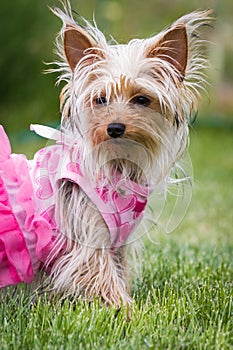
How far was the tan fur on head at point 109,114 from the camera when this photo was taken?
292 cm

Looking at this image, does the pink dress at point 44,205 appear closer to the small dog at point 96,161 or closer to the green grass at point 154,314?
the small dog at point 96,161

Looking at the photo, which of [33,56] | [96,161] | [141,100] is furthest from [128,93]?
[33,56]

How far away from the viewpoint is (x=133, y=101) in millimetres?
2936

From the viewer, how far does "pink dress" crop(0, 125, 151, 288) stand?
294 cm

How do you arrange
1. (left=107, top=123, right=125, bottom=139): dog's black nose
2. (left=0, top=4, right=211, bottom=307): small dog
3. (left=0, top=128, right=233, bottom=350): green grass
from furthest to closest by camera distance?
(left=0, top=4, right=211, bottom=307): small dog → (left=107, top=123, right=125, bottom=139): dog's black nose → (left=0, top=128, right=233, bottom=350): green grass

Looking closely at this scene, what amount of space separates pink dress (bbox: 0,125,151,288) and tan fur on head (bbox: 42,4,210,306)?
1.9 inches

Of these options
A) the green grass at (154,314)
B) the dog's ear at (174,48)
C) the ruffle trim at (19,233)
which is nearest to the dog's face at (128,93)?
the dog's ear at (174,48)

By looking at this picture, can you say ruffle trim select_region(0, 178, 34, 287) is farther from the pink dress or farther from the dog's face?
the dog's face

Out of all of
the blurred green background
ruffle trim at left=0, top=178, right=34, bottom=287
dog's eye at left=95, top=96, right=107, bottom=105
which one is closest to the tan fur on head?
dog's eye at left=95, top=96, right=107, bottom=105

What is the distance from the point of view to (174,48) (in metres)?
2.98

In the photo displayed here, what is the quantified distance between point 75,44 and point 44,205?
70 centimetres

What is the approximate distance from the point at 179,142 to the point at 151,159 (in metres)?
0.15

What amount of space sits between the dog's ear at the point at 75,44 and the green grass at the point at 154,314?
3.43 feet

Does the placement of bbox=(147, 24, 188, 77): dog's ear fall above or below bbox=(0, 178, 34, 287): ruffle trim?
above
